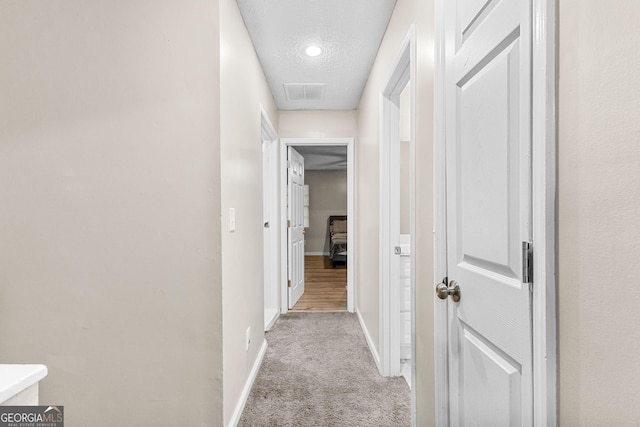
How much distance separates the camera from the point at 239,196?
6.70 feet

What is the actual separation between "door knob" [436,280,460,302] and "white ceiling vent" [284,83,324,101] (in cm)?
253

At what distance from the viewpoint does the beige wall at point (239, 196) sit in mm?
1737

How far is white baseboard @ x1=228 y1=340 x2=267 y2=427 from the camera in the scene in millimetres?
1848

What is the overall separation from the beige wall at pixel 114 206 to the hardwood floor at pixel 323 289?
2526mm

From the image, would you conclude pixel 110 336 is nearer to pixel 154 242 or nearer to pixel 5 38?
pixel 154 242

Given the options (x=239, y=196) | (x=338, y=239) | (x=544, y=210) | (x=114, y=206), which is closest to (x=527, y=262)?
(x=544, y=210)

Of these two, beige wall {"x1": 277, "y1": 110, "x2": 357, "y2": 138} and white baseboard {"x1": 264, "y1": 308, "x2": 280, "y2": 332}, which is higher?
beige wall {"x1": 277, "y1": 110, "x2": 357, "y2": 138}

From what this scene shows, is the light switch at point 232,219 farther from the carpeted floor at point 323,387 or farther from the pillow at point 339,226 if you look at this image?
the pillow at point 339,226

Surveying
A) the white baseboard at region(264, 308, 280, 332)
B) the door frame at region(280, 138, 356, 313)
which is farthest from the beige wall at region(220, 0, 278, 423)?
the door frame at region(280, 138, 356, 313)

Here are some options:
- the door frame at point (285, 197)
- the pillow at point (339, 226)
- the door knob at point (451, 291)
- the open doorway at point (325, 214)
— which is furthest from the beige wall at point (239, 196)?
the pillow at point (339, 226)

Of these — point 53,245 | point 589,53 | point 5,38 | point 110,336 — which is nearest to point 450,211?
point 589,53

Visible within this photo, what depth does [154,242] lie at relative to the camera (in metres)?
1.67

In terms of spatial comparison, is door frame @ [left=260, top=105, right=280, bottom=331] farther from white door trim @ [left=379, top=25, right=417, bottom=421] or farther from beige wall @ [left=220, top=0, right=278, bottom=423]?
white door trim @ [left=379, top=25, right=417, bottom=421]

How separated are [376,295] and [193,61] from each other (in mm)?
2053
